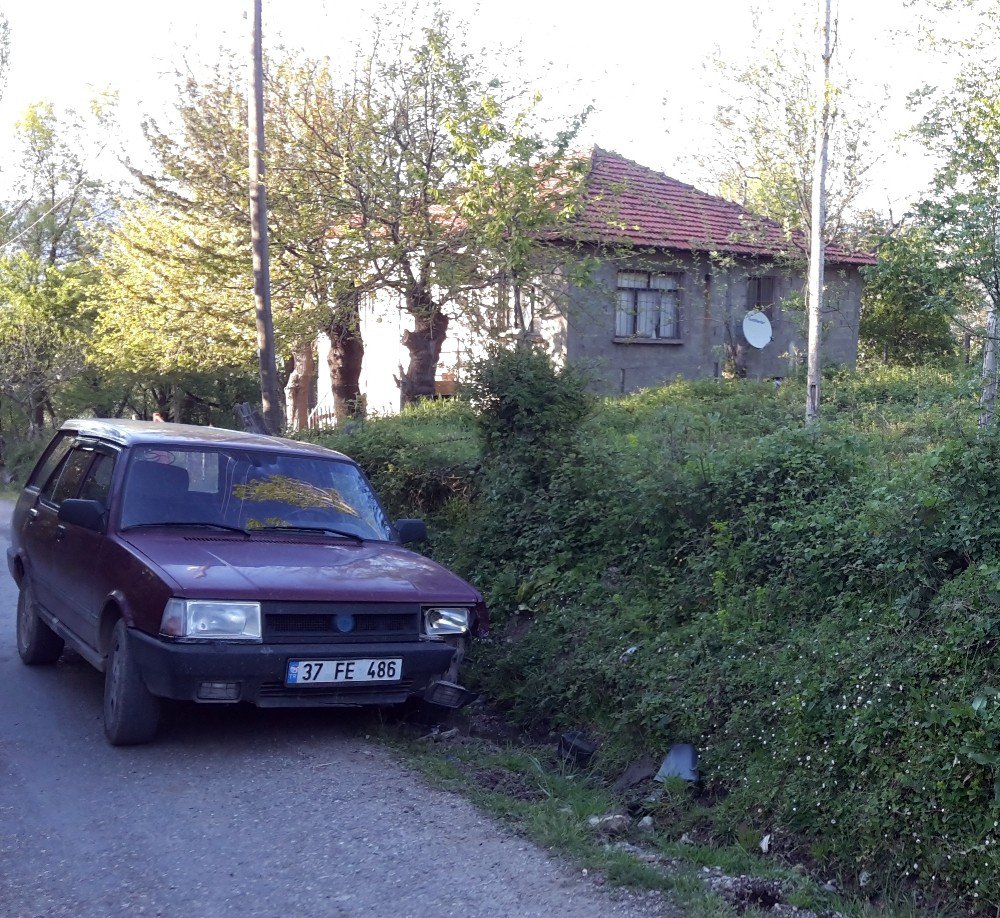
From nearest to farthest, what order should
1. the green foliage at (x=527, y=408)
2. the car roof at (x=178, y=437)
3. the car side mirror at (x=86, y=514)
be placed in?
the car side mirror at (x=86, y=514), the car roof at (x=178, y=437), the green foliage at (x=527, y=408)

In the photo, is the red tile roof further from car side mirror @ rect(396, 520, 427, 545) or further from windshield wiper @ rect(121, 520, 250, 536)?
windshield wiper @ rect(121, 520, 250, 536)

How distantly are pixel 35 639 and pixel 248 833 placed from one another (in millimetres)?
3918

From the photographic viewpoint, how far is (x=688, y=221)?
75.2 feet

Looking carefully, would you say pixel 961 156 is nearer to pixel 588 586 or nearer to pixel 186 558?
pixel 588 586

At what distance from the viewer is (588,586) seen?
8227 mm

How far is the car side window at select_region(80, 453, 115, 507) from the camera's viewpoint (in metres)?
7.31

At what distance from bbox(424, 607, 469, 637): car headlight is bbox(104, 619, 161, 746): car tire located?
1.61 m

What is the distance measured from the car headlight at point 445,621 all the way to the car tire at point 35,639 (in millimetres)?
3049

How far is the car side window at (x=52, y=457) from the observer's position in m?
8.66

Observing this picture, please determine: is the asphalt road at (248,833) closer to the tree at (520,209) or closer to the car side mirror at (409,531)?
the car side mirror at (409,531)

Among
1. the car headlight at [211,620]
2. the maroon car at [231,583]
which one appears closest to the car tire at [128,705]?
the maroon car at [231,583]

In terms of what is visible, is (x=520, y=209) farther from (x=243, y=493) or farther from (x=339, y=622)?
(x=339, y=622)

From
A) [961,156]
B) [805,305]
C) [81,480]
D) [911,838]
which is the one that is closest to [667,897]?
[911,838]

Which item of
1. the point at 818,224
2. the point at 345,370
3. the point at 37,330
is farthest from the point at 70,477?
the point at 37,330
